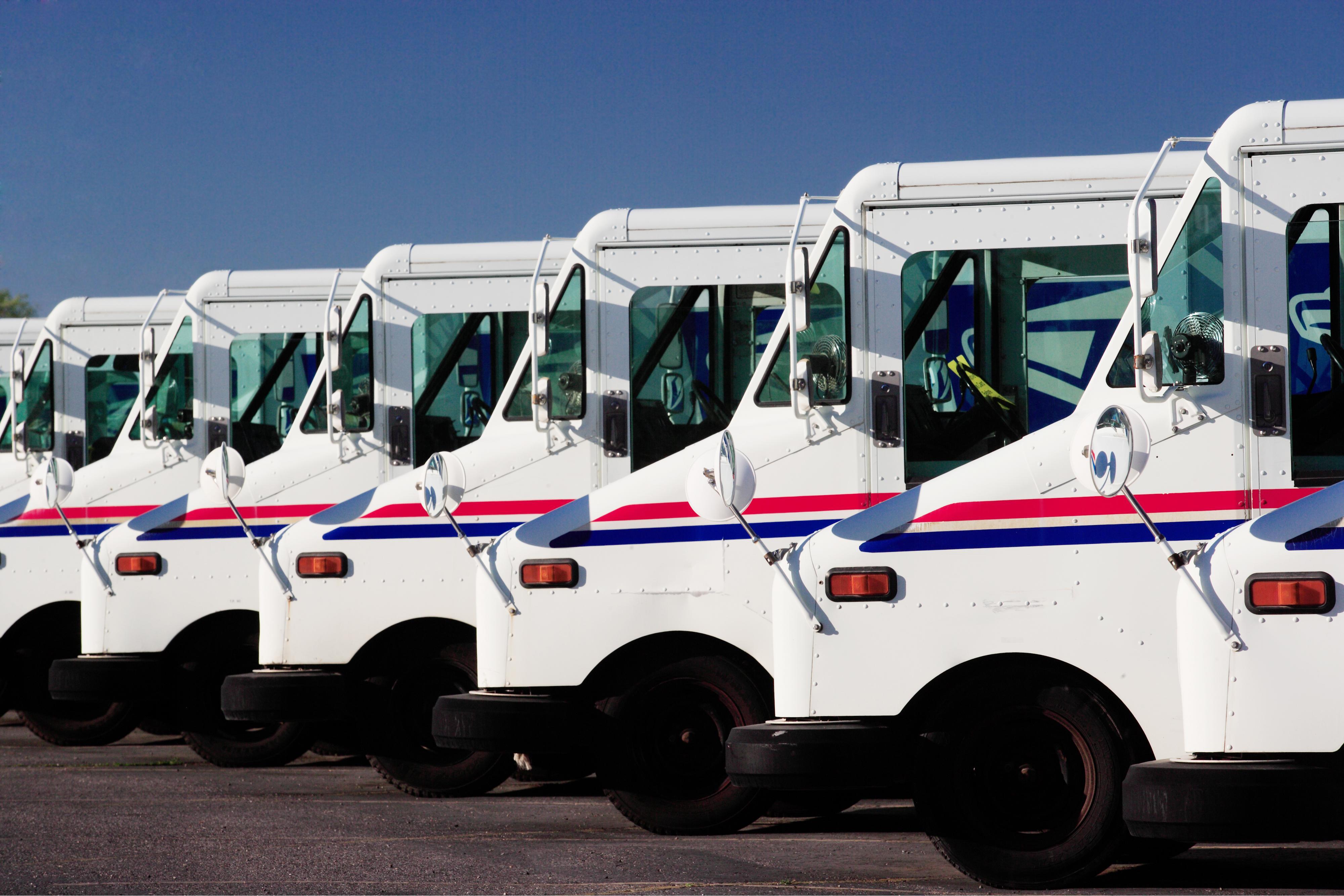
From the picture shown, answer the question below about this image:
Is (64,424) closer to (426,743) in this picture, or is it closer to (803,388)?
(426,743)

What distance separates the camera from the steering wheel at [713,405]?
351 inches

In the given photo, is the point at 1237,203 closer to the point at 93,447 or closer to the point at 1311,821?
the point at 1311,821

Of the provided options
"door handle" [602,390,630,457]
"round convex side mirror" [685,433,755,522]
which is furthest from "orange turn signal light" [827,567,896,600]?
"door handle" [602,390,630,457]

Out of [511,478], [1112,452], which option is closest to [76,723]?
[511,478]

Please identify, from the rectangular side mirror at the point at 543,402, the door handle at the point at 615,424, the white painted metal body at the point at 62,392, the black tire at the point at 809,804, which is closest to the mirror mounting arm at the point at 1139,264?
the black tire at the point at 809,804

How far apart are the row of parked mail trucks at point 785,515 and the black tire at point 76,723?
0.12 feet

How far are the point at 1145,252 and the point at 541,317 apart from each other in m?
3.77

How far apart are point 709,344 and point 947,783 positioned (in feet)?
10.1

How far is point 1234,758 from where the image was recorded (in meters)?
5.82

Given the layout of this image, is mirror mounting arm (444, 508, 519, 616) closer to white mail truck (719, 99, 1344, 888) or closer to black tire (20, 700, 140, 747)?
white mail truck (719, 99, 1344, 888)

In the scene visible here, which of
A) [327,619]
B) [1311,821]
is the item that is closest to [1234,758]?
[1311,821]

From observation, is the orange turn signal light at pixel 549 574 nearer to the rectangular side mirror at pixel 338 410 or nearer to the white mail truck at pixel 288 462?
the white mail truck at pixel 288 462

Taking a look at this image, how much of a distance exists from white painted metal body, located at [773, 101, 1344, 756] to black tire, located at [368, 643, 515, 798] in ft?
10.5

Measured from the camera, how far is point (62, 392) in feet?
41.8
